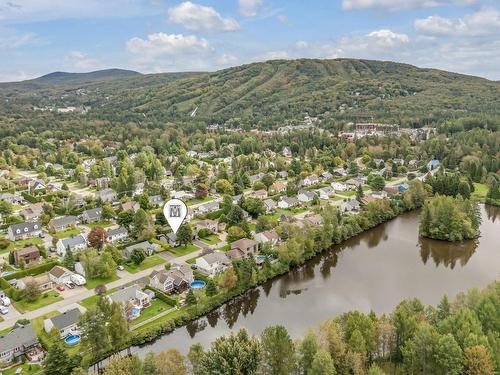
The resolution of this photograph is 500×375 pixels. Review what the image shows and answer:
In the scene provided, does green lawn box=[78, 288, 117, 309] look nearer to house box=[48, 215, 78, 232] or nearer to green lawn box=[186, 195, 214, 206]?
house box=[48, 215, 78, 232]

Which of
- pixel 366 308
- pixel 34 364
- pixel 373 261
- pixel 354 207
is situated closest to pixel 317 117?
pixel 354 207

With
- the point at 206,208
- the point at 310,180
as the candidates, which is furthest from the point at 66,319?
the point at 310,180

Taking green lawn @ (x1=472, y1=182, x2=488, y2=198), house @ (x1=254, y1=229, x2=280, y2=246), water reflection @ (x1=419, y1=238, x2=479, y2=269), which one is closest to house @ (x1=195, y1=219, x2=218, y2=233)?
house @ (x1=254, y1=229, x2=280, y2=246)

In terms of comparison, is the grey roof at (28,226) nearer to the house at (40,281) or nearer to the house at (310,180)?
the house at (40,281)

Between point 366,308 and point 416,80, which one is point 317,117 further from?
point 366,308

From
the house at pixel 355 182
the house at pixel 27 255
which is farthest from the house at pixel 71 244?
the house at pixel 355 182

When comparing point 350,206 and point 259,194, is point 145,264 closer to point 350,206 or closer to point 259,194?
point 259,194
